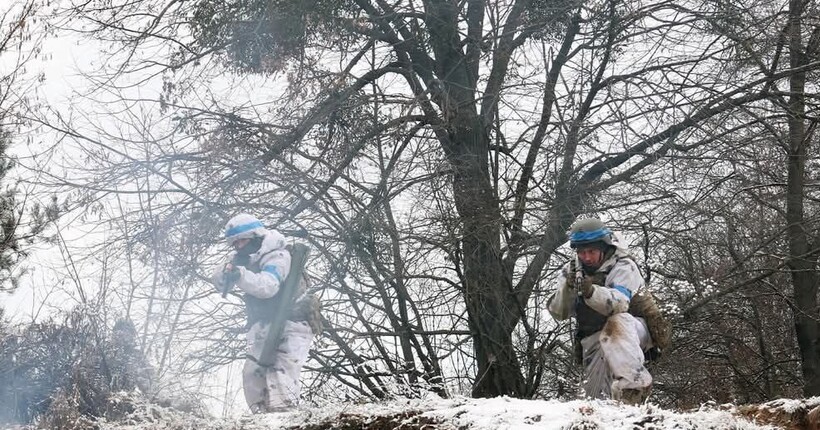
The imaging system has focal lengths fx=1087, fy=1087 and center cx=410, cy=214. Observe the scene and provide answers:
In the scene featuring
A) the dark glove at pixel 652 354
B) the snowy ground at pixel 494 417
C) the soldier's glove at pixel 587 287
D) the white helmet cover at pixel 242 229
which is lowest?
the snowy ground at pixel 494 417

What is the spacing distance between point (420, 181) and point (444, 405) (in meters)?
8.70

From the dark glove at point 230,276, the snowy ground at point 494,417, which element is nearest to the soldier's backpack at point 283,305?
the dark glove at point 230,276

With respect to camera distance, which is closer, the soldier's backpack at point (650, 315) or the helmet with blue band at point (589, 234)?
the helmet with blue band at point (589, 234)

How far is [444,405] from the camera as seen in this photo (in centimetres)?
597

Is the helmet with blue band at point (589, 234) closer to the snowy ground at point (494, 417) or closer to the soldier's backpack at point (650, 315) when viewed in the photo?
the soldier's backpack at point (650, 315)

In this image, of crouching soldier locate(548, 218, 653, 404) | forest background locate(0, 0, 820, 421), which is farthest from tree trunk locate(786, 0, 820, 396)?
crouching soldier locate(548, 218, 653, 404)

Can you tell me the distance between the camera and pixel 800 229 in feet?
52.0

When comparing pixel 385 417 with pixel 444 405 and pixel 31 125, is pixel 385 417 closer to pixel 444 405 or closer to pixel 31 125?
pixel 444 405

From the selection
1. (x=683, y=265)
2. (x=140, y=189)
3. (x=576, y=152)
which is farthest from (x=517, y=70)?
(x=140, y=189)

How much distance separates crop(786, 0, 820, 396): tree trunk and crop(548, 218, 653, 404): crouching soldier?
7.05 m

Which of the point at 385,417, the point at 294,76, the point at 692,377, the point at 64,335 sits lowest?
the point at 385,417

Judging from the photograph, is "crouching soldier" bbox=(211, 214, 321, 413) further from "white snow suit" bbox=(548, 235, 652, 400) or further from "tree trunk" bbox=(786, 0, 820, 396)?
"tree trunk" bbox=(786, 0, 820, 396)

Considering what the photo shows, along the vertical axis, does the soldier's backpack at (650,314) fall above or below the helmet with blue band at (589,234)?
below

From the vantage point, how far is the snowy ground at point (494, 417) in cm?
500
